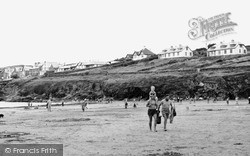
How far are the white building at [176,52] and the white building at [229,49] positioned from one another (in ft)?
28.7

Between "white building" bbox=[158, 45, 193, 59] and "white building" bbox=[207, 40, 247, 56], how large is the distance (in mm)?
8755

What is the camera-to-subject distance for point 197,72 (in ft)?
238

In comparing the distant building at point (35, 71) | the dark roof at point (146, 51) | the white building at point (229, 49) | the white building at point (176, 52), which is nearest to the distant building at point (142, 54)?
the dark roof at point (146, 51)

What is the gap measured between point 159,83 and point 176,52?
1797 inches

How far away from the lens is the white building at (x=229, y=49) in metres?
104

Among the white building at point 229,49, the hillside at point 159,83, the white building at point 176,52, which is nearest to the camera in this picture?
the hillside at point 159,83

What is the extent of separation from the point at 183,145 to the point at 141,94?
62096mm

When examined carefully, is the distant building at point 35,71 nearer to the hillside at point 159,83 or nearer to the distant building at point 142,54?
the distant building at point 142,54

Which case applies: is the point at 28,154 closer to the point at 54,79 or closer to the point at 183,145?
the point at 183,145

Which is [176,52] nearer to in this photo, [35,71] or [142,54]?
[142,54]

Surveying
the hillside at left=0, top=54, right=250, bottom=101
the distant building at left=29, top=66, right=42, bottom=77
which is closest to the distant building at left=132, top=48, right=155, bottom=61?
the hillside at left=0, top=54, right=250, bottom=101

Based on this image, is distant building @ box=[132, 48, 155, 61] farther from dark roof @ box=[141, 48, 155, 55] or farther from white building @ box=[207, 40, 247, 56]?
white building @ box=[207, 40, 247, 56]

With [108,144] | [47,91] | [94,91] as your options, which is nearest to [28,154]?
[108,144]

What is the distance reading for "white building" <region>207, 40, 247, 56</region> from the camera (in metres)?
104
